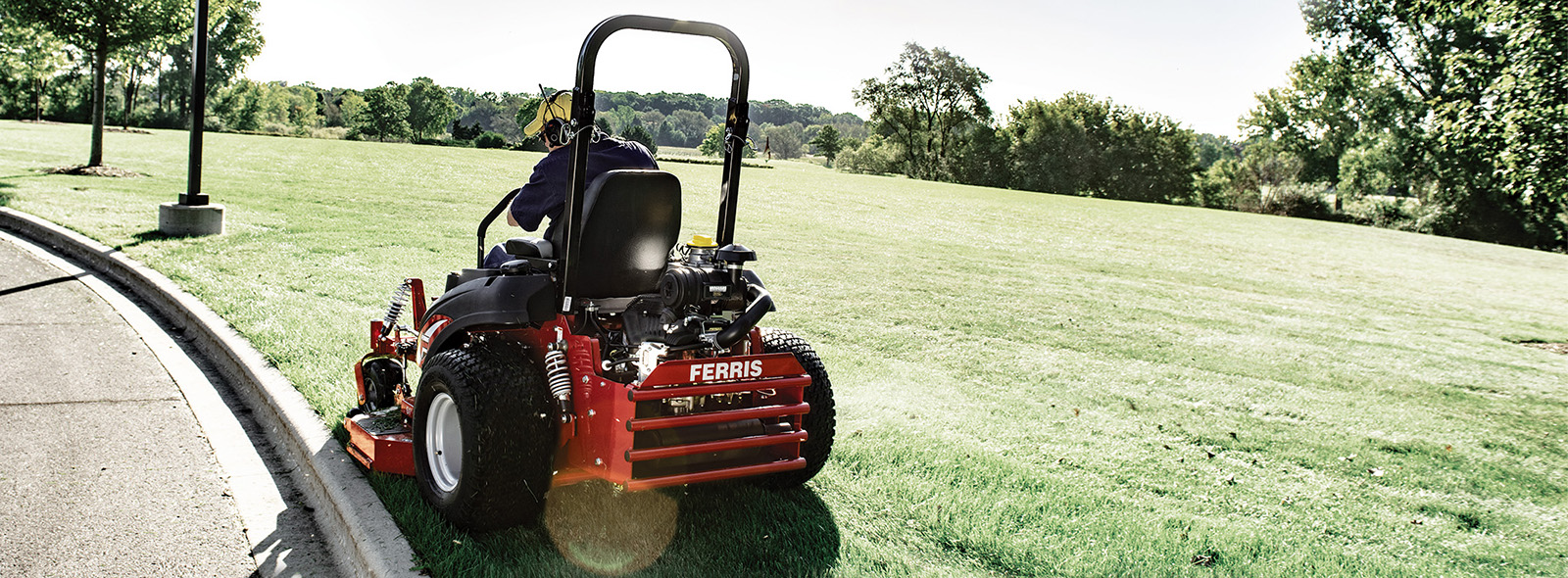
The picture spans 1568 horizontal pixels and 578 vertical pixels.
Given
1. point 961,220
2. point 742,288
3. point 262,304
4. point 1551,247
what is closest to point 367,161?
point 961,220

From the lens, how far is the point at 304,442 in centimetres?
441

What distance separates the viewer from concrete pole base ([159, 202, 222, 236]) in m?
10.6

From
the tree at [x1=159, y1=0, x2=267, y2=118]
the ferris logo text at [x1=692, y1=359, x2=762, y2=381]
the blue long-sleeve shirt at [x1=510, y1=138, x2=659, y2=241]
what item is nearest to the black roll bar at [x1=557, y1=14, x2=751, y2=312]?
the blue long-sleeve shirt at [x1=510, y1=138, x2=659, y2=241]

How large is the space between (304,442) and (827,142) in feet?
341

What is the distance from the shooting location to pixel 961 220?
2592 cm

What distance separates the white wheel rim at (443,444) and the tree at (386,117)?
96.3 m

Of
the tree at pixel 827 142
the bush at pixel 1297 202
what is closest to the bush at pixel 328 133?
the tree at pixel 827 142

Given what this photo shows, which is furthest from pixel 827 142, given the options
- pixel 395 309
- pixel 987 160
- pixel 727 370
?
pixel 727 370

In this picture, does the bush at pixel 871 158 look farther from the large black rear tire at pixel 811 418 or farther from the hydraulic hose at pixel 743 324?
the hydraulic hose at pixel 743 324

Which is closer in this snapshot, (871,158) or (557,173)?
(557,173)

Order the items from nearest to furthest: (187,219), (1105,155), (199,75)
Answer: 1. (199,75)
2. (187,219)
3. (1105,155)

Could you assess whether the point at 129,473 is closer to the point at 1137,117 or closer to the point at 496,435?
the point at 496,435

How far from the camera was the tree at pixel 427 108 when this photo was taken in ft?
308

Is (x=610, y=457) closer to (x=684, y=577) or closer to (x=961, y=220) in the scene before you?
(x=684, y=577)
